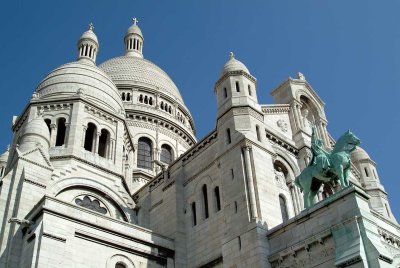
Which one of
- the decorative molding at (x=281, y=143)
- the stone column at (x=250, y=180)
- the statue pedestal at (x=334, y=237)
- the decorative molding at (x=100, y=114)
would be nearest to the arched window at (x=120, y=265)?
the stone column at (x=250, y=180)

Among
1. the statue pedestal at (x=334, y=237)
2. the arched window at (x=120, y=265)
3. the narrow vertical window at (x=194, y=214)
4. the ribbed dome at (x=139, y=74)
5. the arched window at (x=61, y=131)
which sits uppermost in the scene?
the ribbed dome at (x=139, y=74)

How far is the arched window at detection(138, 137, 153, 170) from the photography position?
47000 mm

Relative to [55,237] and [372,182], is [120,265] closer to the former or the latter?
[55,237]

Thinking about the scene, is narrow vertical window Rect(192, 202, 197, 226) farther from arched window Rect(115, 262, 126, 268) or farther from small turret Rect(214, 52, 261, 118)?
small turret Rect(214, 52, 261, 118)

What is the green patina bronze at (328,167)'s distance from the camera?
22141 mm

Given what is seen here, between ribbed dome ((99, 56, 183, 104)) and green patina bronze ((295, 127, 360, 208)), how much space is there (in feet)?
109

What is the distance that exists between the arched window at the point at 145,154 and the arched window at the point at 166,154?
1.29 m

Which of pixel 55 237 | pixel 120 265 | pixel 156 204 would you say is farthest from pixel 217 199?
pixel 55 237

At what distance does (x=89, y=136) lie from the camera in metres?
35.0

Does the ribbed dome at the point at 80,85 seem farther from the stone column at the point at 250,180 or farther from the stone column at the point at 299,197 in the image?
the stone column at the point at 299,197

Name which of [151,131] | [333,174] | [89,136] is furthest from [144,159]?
[333,174]

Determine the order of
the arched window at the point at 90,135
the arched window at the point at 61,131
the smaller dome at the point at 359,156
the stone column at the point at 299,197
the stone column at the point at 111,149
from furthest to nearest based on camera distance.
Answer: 1. the smaller dome at the point at 359,156
2. the arched window at the point at 90,135
3. the stone column at the point at 111,149
4. the arched window at the point at 61,131
5. the stone column at the point at 299,197

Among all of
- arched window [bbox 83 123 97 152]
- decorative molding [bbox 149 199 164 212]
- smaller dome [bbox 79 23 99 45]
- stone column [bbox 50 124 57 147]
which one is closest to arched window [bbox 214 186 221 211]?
decorative molding [bbox 149 199 164 212]

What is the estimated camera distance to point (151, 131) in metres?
49.4
